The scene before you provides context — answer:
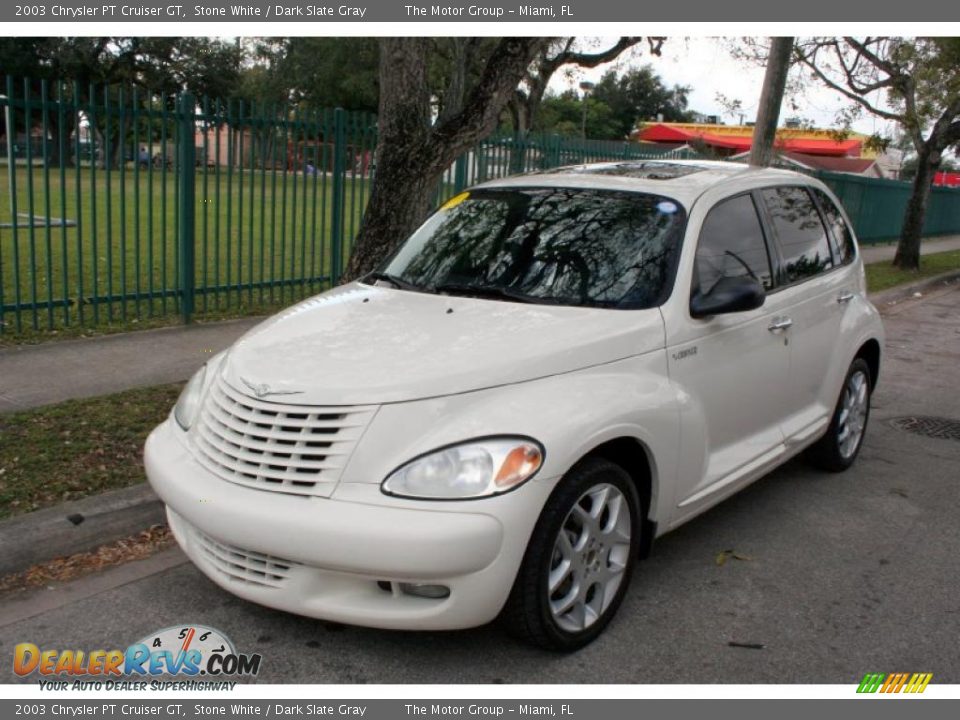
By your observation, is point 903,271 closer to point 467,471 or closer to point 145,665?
point 467,471

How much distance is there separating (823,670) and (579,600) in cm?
93

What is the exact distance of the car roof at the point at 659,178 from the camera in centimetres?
459

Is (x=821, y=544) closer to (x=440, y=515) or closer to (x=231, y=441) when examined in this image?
(x=440, y=515)

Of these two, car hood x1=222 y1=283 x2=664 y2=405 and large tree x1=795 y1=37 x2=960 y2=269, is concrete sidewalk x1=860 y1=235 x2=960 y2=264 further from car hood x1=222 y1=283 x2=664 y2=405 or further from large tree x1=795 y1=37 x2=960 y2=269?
car hood x1=222 y1=283 x2=664 y2=405

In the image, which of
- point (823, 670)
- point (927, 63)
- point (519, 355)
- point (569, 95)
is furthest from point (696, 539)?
point (569, 95)

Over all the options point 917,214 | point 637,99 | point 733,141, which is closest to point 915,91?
point 917,214

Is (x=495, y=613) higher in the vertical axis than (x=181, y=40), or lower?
lower

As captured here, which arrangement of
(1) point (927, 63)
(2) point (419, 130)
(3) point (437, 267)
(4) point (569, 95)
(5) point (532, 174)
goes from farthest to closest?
(4) point (569, 95) < (1) point (927, 63) < (2) point (419, 130) < (5) point (532, 174) < (3) point (437, 267)

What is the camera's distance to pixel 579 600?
3.51m

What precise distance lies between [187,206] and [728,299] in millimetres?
6379

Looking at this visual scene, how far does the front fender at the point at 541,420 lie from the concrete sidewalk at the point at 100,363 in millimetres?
3599

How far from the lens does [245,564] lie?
3.36m

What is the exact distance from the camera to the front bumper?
3.04 metres

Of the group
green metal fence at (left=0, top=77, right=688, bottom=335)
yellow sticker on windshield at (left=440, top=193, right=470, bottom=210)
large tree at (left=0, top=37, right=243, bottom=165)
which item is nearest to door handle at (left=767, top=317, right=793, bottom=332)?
yellow sticker on windshield at (left=440, top=193, right=470, bottom=210)
